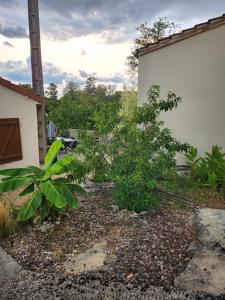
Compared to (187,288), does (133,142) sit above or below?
above

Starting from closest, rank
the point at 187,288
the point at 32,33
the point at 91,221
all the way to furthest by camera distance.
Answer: the point at 187,288, the point at 91,221, the point at 32,33

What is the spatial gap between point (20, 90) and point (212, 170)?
275 inches

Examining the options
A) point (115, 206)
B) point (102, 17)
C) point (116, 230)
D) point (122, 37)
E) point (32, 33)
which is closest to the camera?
point (116, 230)

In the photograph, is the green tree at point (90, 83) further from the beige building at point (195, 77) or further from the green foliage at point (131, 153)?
the green foliage at point (131, 153)

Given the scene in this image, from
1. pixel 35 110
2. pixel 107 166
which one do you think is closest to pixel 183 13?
pixel 35 110

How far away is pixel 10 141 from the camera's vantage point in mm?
9039

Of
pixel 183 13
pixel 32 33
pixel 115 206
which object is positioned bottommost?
pixel 115 206

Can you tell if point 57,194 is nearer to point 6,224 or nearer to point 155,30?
point 6,224

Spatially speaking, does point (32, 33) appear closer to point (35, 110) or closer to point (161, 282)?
point (35, 110)

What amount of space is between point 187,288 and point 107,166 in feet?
9.47

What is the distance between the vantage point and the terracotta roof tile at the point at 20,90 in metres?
8.53

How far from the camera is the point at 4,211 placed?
16.0ft

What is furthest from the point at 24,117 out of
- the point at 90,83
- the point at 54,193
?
the point at 90,83

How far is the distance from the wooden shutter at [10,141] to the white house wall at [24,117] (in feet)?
0.64
